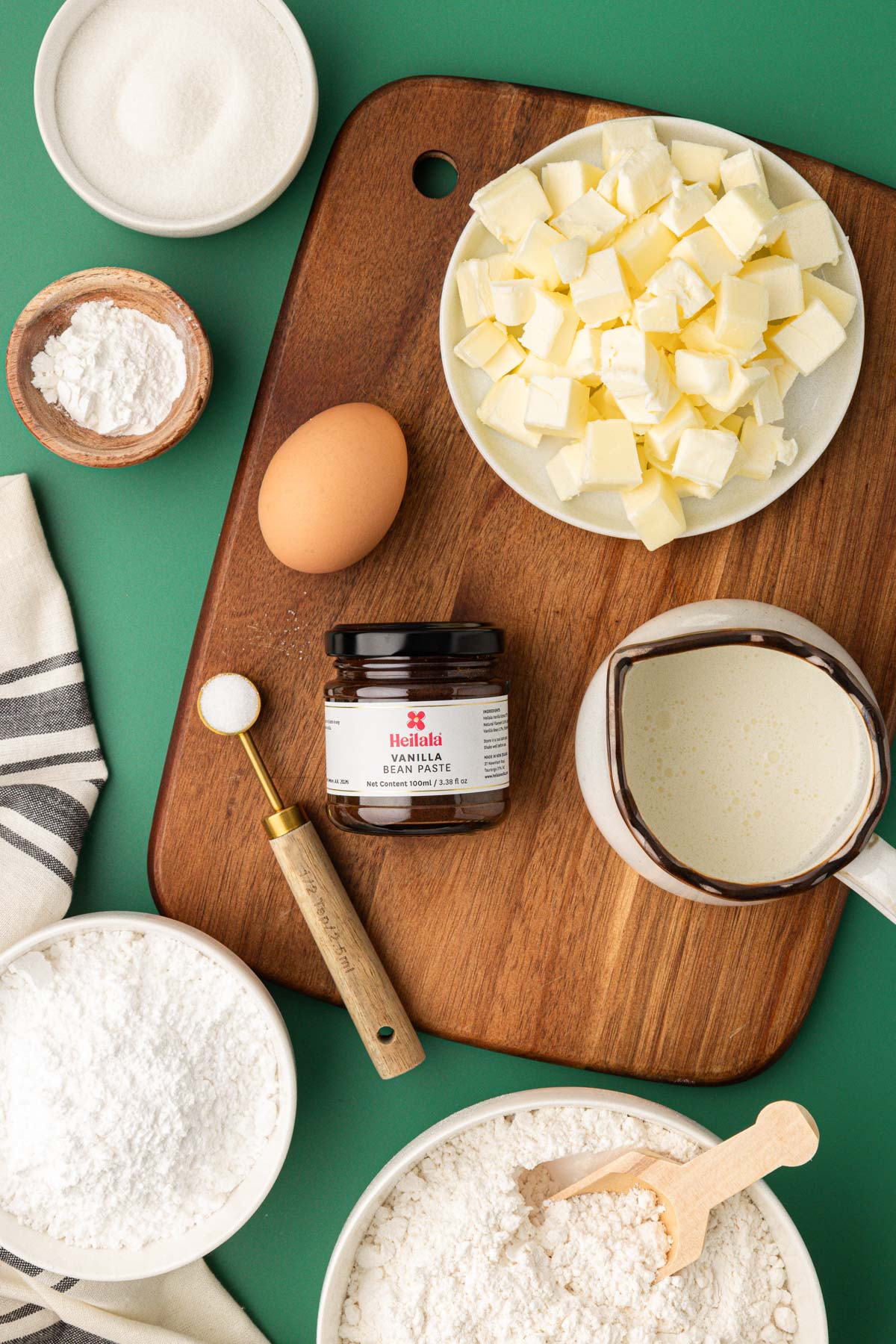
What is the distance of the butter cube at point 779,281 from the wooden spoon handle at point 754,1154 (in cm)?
76

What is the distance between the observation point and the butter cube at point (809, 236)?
3.11 feet

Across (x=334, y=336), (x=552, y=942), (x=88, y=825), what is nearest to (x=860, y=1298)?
(x=552, y=942)

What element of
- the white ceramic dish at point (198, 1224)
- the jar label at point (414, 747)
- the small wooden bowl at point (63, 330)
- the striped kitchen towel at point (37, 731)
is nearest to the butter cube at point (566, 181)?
the small wooden bowl at point (63, 330)

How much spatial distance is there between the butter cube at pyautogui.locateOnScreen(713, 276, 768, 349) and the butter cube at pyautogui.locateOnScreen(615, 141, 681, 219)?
11 cm

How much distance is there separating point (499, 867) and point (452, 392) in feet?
1.70

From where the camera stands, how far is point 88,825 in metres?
1.12

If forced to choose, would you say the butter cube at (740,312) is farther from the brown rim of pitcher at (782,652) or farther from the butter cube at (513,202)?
the brown rim of pitcher at (782,652)

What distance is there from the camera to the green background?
3.50 feet

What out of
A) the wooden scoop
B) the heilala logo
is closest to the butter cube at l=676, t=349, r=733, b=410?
the heilala logo

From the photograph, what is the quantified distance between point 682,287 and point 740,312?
60 mm

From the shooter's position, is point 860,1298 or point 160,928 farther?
point 860,1298

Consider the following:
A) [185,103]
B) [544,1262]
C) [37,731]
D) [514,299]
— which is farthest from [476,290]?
[544,1262]

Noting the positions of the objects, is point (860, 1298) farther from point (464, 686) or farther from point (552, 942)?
point (464, 686)

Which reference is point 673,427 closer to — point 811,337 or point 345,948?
point 811,337
